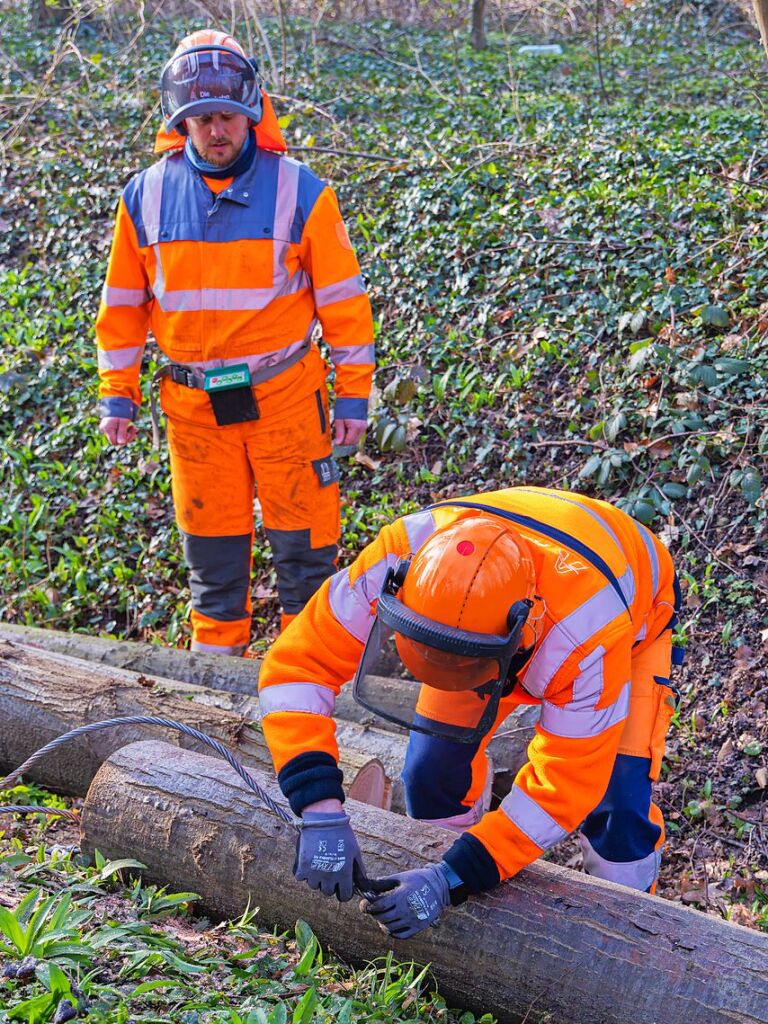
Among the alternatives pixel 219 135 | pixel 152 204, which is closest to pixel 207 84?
pixel 219 135

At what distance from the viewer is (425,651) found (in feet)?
7.04

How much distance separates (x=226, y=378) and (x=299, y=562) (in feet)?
3.00

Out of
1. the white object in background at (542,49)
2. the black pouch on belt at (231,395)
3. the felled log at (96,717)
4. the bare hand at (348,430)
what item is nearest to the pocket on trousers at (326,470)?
the bare hand at (348,430)

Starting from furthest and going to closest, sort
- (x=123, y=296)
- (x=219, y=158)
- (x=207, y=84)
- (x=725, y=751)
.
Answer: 1. (x=123, y=296)
2. (x=219, y=158)
3. (x=207, y=84)
4. (x=725, y=751)

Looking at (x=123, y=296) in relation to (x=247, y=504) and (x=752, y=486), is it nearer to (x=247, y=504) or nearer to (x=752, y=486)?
(x=247, y=504)

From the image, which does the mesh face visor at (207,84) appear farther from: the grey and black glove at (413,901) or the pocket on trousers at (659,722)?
the grey and black glove at (413,901)

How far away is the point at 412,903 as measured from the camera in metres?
2.34

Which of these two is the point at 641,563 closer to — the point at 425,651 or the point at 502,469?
the point at 425,651

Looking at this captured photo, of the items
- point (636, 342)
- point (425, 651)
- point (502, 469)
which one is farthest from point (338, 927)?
point (636, 342)

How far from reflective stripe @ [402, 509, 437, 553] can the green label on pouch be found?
1736 mm

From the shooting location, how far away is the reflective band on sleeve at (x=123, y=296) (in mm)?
4098

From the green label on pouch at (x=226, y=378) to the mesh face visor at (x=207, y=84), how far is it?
38.7 inches

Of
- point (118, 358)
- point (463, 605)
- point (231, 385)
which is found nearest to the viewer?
point (463, 605)

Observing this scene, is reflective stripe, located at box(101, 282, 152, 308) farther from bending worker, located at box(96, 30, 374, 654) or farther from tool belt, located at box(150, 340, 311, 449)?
tool belt, located at box(150, 340, 311, 449)
